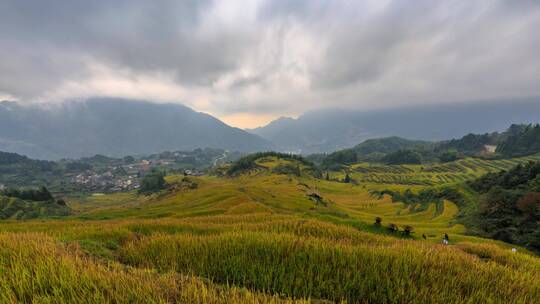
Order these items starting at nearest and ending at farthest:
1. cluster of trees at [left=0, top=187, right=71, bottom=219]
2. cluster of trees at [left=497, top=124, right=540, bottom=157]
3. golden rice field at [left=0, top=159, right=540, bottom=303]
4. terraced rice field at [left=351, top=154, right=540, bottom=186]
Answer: golden rice field at [left=0, top=159, right=540, bottom=303], cluster of trees at [left=0, top=187, right=71, bottom=219], terraced rice field at [left=351, top=154, right=540, bottom=186], cluster of trees at [left=497, top=124, right=540, bottom=157]

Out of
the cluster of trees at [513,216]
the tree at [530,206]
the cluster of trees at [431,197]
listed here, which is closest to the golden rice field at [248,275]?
the cluster of trees at [513,216]

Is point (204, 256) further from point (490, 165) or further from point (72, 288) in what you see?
point (490, 165)

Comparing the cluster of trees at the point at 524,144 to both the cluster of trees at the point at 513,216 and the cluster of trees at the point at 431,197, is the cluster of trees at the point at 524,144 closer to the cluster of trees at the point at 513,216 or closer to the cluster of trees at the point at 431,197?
the cluster of trees at the point at 431,197

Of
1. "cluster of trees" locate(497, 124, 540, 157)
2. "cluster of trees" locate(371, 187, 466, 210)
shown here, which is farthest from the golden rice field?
"cluster of trees" locate(497, 124, 540, 157)

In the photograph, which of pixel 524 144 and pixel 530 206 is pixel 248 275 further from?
pixel 524 144

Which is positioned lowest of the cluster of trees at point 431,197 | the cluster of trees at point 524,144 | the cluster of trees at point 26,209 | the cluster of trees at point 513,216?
the cluster of trees at point 26,209

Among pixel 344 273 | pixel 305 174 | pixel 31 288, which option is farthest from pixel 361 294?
pixel 305 174

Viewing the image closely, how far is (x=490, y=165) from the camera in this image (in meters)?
162

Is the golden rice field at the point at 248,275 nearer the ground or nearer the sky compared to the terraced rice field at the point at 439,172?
nearer the sky

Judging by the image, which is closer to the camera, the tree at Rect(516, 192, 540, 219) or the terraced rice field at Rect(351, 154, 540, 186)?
the tree at Rect(516, 192, 540, 219)

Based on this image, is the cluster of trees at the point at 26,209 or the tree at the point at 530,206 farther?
the cluster of trees at the point at 26,209

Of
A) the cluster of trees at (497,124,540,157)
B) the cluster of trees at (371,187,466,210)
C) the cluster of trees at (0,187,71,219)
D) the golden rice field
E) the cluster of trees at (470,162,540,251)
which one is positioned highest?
the cluster of trees at (497,124,540,157)

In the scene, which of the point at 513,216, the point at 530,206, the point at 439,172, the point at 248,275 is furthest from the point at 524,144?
the point at 248,275

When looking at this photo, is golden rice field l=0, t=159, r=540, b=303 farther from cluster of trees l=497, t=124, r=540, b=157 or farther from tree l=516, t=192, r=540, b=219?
cluster of trees l=497, t=124, r=540, b=157
